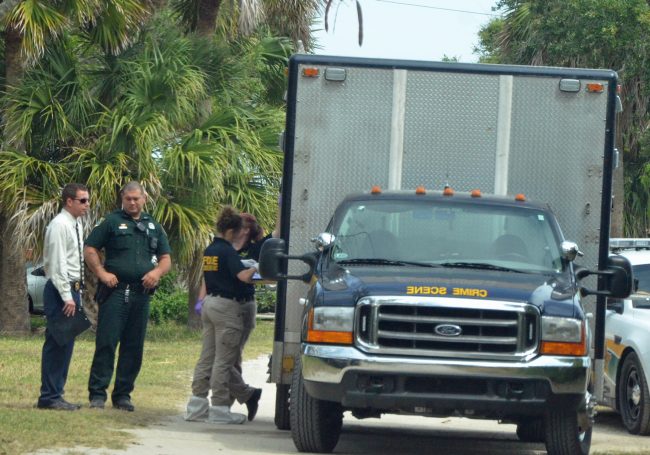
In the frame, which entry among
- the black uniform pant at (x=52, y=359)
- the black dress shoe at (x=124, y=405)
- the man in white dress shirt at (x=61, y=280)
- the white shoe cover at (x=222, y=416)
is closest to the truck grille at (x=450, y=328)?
the white shoe cover at (x=222, y=416)

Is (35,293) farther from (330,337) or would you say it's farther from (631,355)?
(330,337)

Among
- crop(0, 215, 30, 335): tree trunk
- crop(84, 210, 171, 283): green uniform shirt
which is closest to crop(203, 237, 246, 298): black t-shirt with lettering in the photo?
crop(84, 210, 171, 283): green uniform shirt

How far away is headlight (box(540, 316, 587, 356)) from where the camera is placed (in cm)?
927

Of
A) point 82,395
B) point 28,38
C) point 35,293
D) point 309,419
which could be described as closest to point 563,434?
point 309,419

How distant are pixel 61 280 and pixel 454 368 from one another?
143 inches

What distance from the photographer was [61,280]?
11.2m

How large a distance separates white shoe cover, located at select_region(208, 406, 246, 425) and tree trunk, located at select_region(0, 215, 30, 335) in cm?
1181

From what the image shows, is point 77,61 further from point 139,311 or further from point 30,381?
point 139,311

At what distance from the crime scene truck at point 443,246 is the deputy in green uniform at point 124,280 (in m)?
1.44

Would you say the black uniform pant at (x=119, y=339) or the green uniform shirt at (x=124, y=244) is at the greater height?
the green uniform shirt at (x=124, y=244)

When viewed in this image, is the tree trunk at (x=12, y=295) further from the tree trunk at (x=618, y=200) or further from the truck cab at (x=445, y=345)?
the tree trunk at (x=618, y=200)

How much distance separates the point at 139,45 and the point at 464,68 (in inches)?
503

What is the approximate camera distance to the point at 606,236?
1078cm

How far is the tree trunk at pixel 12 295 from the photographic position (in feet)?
75.8
